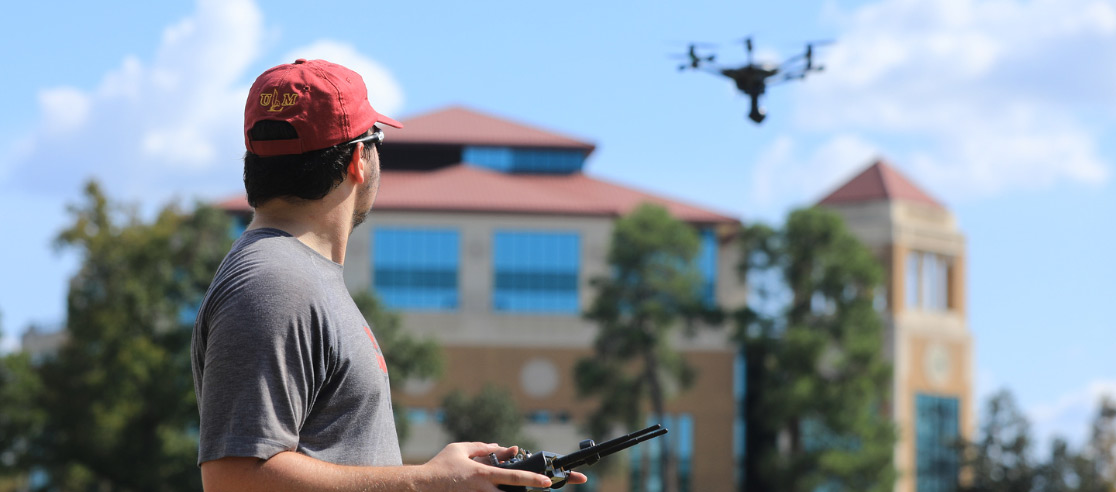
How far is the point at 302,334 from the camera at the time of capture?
3.23 m

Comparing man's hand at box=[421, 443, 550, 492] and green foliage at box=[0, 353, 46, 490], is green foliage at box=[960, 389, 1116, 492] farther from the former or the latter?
man's hand at box=[421, 443, 550, 492]

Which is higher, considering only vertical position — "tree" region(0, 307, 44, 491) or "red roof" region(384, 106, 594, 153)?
"red roof" region(384, 106, 594, 153)

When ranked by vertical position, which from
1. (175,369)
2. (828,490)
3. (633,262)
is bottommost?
(828,490)

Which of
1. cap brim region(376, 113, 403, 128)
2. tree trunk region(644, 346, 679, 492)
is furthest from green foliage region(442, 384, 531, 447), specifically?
cap brim region(376, 113, 403, 128)

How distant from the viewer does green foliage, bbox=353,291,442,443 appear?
46781mm

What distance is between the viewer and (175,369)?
139 ft

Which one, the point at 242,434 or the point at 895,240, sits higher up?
the point at 895,240

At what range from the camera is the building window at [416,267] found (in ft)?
→ 199

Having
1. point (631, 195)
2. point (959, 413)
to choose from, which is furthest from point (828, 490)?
point (631, 195)

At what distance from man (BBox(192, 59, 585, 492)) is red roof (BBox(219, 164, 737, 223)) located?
184 feet

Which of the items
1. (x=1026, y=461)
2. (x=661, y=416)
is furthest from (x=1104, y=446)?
(x=661, y=416)

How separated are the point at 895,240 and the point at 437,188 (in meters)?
20.0

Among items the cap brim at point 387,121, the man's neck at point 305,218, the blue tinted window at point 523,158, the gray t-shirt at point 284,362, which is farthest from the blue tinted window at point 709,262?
the gray t-shirt at point 284,362

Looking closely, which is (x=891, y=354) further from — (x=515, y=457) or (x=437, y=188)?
(x=515, y=457)
